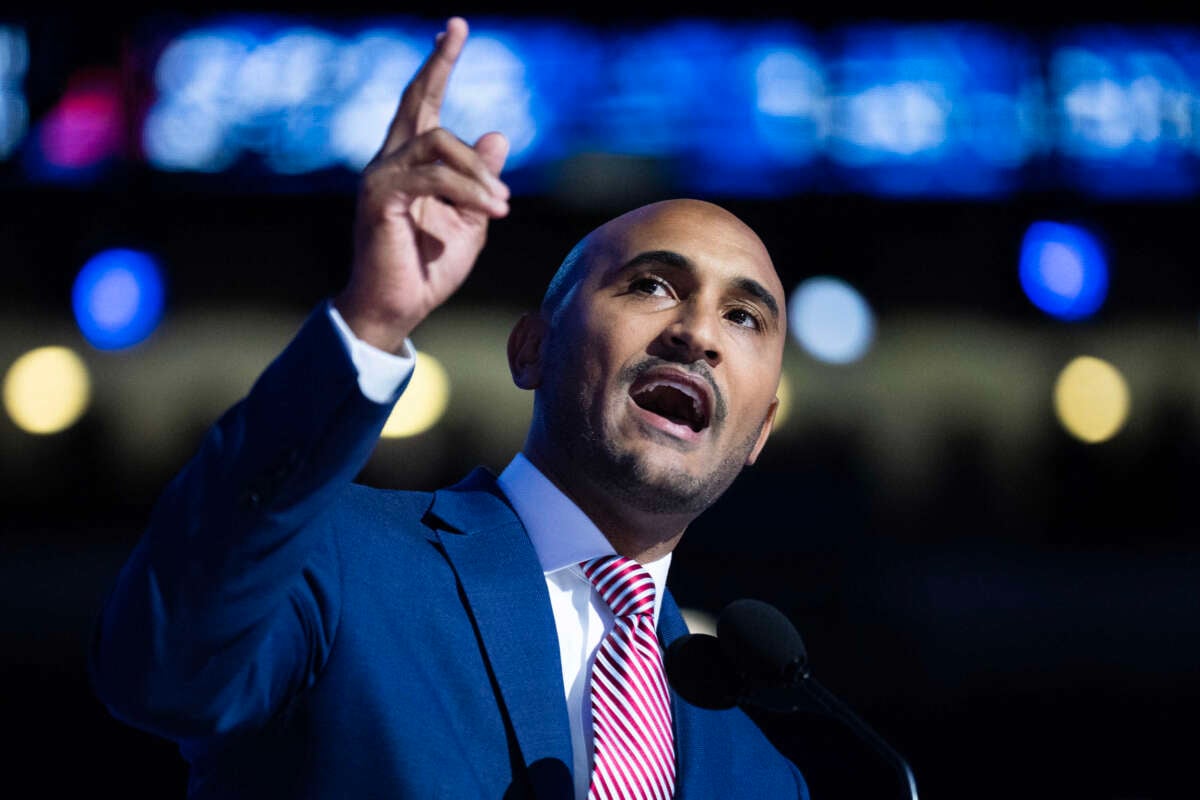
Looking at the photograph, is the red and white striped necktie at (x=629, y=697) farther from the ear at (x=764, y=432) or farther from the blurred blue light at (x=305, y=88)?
the blurred blue light at (x=305, y=88)

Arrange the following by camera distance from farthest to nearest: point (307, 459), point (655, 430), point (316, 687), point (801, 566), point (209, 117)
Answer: point (801, 566)
point (209, 117)
point (655, 430)
point (316, 687)
point (307, 459)

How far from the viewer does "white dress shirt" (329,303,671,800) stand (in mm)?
1531

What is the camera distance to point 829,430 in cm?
800

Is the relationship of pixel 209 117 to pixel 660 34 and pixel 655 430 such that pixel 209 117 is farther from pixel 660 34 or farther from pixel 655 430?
pixel 655 430

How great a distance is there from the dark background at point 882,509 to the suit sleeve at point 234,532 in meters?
4.76

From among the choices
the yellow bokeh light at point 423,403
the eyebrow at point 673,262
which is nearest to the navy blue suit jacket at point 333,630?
the eyebrow at point 673,262

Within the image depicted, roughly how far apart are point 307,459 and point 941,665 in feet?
19.8

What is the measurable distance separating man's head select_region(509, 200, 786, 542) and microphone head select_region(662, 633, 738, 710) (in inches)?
7.4

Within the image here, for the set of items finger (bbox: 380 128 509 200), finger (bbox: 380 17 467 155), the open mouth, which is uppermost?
finger (bbox: 380 17 467 155)

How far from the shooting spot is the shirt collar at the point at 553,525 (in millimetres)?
1640

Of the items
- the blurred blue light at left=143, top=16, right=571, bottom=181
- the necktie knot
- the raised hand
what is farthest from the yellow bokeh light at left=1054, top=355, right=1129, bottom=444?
the raised hand

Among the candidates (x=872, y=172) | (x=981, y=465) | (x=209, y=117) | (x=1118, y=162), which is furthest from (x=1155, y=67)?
(x=209, y=117)

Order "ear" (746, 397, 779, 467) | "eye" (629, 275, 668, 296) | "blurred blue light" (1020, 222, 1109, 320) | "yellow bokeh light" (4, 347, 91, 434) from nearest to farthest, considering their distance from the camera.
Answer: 1. "eye" (629, 275, 668, 296)
2. "ear" (746, 397, 779, 467)
3. "blurred blue light" (1020, 222, 1109, 320)
4. "yellow bokeh light" (4, 347, 91, 434)

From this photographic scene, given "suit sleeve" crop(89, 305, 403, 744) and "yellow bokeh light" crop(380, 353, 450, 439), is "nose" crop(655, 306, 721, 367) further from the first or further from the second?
"yellow bokeh light" crop(380, 353, 450, 439)
